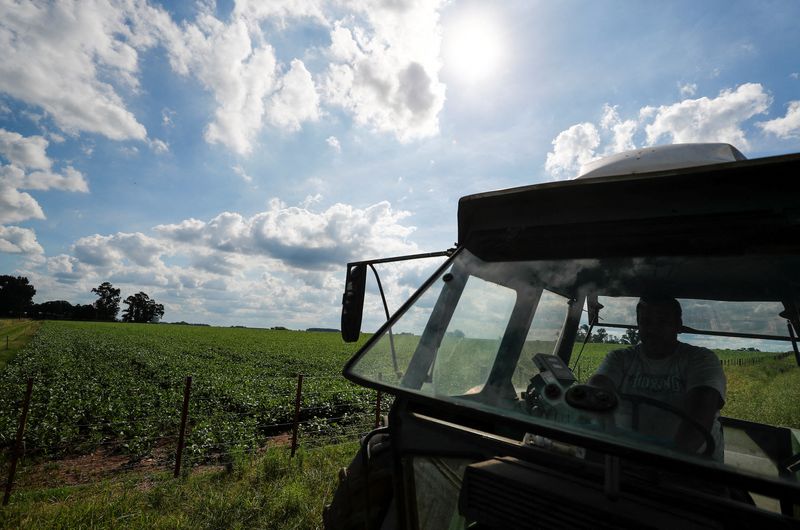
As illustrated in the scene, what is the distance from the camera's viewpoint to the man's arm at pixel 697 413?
52.7 inches

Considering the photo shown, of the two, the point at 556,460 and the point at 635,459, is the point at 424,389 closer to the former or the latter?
the point at 556,460

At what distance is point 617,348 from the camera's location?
1761 mm

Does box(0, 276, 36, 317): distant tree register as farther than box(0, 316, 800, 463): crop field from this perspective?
Yes

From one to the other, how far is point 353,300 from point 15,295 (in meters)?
131

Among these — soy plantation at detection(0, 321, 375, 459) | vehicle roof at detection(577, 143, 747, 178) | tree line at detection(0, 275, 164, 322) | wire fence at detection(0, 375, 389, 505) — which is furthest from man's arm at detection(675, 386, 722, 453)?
tree line at detection(0, 275, 164, 322)

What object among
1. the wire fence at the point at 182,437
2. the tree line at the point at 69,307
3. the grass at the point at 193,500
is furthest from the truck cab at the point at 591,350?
the tree line at the point at 69,307

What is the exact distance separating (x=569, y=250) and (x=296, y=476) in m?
5.45

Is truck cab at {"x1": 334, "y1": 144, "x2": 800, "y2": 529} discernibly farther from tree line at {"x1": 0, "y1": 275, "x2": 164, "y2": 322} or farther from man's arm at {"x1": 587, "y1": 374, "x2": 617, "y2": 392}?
tree line at {"x1": 0, "y1": 275, "x2": 164, "y2": 322}

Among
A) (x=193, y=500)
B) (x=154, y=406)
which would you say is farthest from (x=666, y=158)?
(x=154, y=406)

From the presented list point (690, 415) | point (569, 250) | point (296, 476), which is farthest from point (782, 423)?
point (296, 476)

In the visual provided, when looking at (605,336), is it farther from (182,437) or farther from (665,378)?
(182,437)

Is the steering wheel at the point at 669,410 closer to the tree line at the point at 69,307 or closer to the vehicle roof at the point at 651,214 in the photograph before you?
the vehicle roof at the point at 651,214

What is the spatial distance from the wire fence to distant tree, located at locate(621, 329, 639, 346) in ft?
15.1

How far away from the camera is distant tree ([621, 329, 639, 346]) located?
1.74 m
